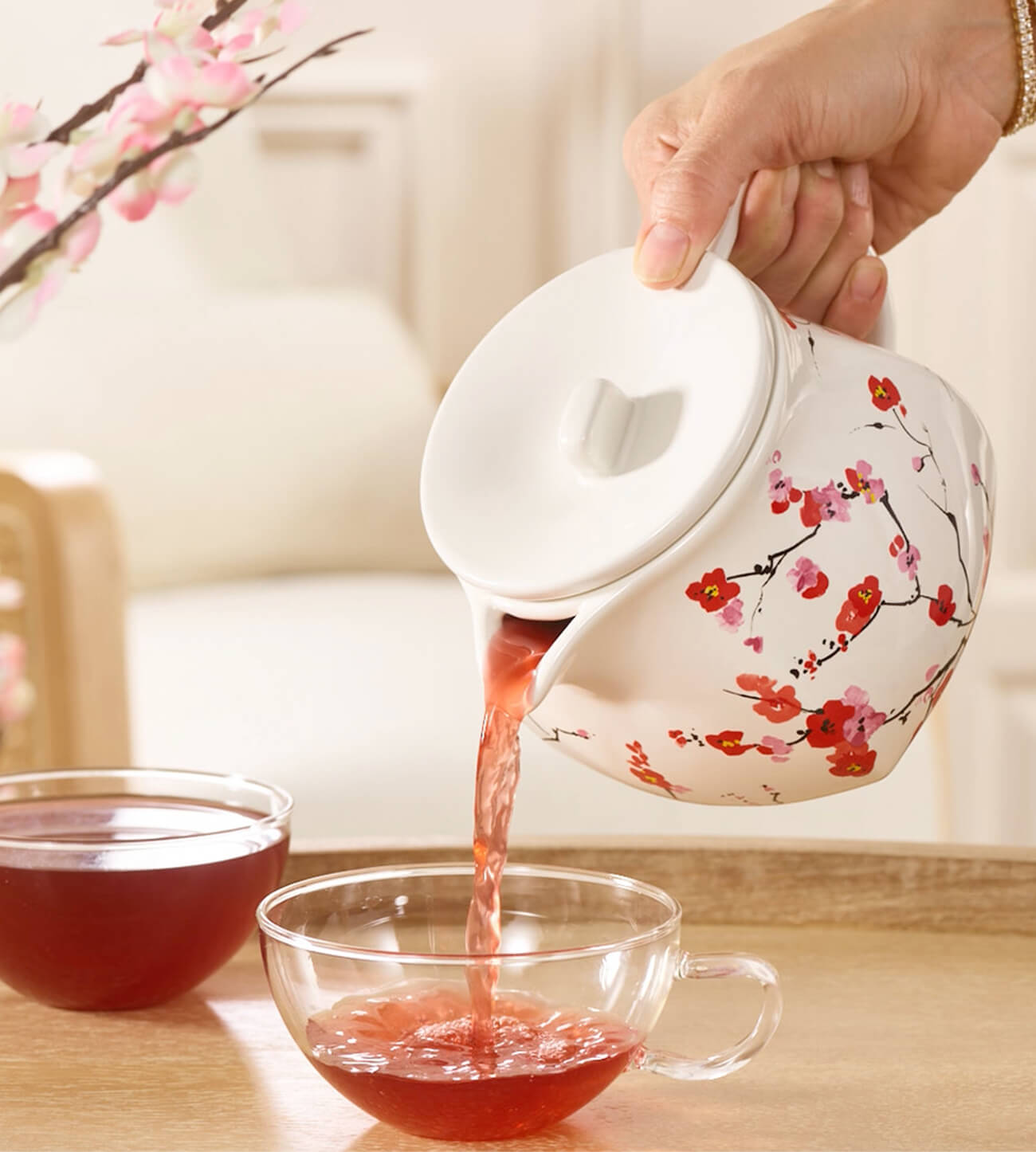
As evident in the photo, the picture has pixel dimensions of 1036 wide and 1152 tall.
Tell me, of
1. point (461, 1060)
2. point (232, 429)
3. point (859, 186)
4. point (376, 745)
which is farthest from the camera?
point (232, 429)

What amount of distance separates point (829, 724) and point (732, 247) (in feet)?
0.91

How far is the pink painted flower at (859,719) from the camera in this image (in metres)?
0.68

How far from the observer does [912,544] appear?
69 centimetres

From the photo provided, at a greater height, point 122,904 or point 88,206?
point 88,206

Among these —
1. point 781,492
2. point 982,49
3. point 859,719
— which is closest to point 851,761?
point 859,719

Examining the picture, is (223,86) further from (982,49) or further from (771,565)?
(982,49)

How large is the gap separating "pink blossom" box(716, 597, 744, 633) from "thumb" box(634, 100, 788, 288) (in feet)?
0.49

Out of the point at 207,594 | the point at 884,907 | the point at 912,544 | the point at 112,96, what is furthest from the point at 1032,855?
the point at 207,594

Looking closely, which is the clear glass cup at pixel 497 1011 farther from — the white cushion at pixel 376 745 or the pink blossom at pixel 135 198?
the white cushion at pixel 376 745

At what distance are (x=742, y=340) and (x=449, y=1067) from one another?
30 cm

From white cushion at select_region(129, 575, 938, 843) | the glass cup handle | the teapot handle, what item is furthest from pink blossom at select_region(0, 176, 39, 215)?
white cushion at select_region(129, 575, 938, 843)

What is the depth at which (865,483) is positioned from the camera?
0.68 m

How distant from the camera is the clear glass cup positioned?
58 cm

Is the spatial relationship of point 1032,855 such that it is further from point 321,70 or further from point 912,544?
point 321,70
